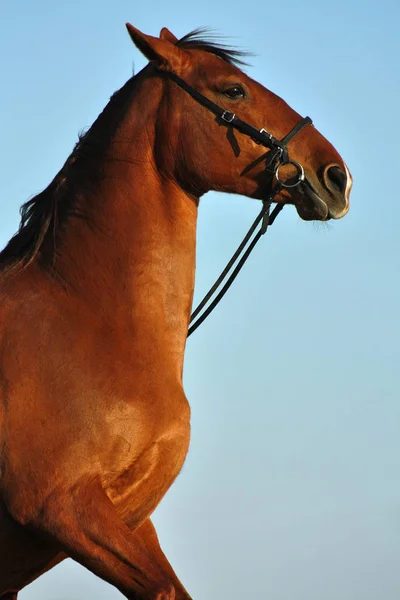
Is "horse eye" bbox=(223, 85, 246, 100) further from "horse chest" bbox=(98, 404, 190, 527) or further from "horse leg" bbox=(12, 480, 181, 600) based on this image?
"horse leg" bbox=(12, 480, 181, 600)

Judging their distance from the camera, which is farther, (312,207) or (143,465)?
(312,207)

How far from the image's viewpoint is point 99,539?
20.5ft

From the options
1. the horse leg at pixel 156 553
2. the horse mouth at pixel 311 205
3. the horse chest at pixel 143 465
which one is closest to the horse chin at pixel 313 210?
the horse mouth at pixel 311 205

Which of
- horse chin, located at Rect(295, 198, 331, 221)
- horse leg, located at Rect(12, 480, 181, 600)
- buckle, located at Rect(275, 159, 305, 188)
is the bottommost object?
horse leg, located at Rect(12, 480, 181, 600)

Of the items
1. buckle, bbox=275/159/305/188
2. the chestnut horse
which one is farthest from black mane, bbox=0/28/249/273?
buckle, bbox=275/159/305/188

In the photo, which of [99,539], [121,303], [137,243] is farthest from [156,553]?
[137,243]

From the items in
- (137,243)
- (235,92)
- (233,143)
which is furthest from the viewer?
(235,92)

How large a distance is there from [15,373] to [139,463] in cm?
88

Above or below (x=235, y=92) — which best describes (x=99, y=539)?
below

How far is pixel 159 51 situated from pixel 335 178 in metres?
1.39

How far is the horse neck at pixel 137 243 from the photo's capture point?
274 inches

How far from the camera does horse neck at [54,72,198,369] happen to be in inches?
274

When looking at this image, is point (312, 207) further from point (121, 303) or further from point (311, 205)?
point (121, 303)

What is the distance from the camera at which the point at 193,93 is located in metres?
7.32
